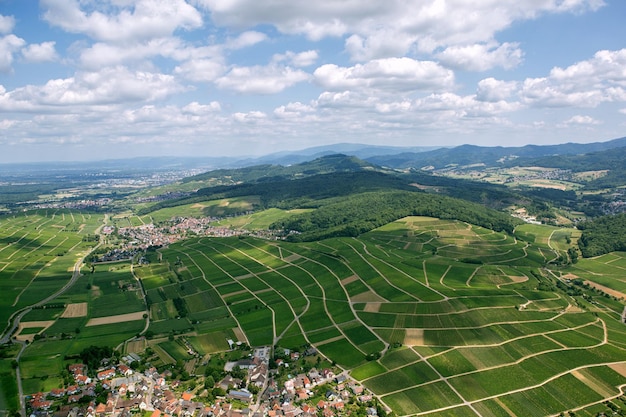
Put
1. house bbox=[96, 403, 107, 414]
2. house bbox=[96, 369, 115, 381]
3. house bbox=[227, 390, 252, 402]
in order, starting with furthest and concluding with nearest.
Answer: house bbox=[96, 369, 115, 381] < house bbox=[227, 390, 252, 402] < house bbox=[96, 403, 107, 414]

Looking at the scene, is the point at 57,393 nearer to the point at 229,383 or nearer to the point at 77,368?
the point at 77,368

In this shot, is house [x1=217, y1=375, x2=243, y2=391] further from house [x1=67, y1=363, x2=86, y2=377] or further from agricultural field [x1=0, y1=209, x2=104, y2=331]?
agricultural field [x1=0, y1=209, x2=104, y2=331]

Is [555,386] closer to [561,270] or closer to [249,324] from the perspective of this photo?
[249,324]

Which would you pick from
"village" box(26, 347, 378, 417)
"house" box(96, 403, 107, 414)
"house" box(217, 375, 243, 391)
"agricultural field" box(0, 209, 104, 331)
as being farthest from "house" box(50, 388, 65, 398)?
"agricultural field" box(0, 209, 104, 331)

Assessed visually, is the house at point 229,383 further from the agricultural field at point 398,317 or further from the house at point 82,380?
the house at point 82,380

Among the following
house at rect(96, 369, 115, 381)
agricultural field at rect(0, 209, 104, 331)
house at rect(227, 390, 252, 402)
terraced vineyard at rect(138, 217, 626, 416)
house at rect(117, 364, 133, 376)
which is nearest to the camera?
house at rect(227, 390, 252, 402)

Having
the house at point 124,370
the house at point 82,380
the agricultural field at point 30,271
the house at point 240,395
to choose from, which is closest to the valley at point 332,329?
the house at point 240,395

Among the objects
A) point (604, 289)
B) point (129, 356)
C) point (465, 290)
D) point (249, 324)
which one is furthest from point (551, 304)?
point (129, 356)

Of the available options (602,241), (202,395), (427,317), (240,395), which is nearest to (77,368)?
(202,395)
